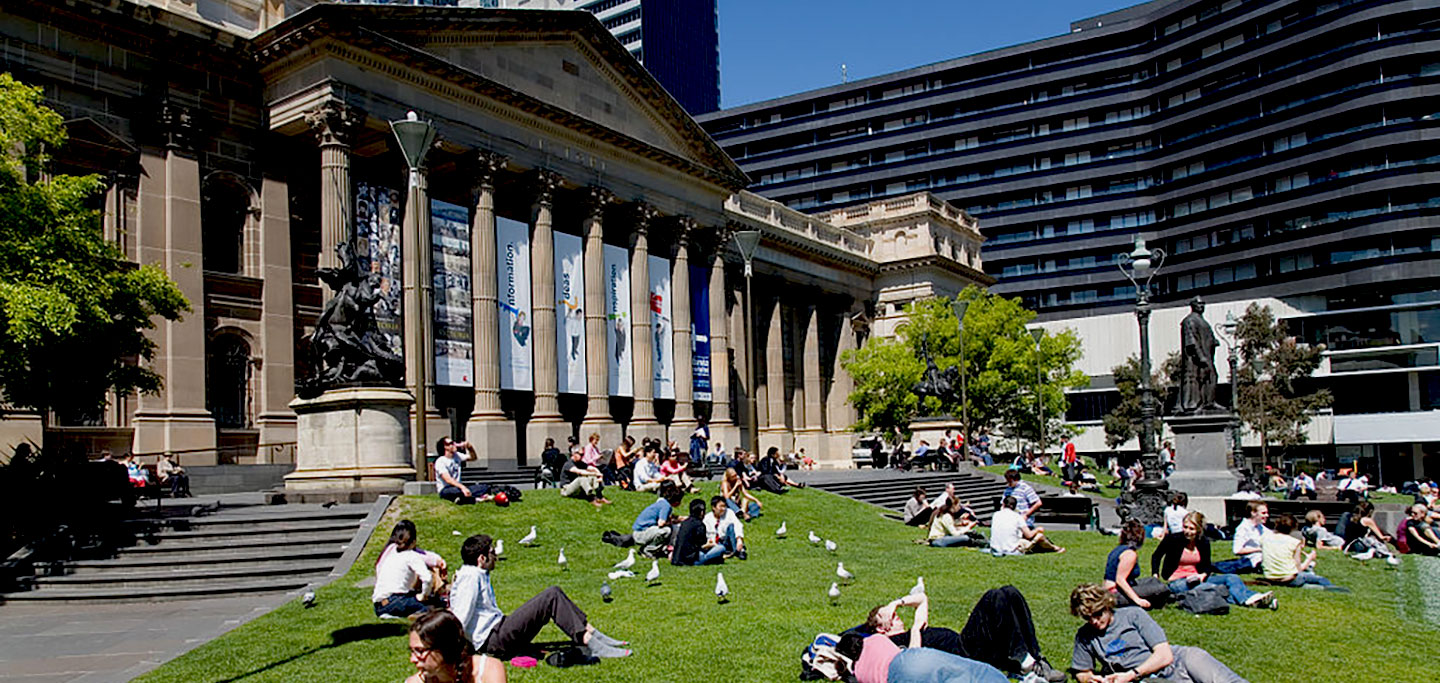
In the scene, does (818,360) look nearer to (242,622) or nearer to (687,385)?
(687,385)

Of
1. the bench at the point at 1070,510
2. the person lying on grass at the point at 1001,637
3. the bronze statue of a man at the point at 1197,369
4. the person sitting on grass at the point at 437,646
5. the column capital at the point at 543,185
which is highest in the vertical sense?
the column capital at the point at 543,185

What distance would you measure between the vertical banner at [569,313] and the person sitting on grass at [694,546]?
71.7ft

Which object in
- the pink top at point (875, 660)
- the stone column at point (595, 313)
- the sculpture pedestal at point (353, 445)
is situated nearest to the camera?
the pink top at point (875, 660)

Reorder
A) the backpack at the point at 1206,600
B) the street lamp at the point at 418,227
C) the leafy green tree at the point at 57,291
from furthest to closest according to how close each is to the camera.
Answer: the street lamp at the point at 418,227 < the leafy green tree at the point at 57,291 < the backpack at the point at 1206,600

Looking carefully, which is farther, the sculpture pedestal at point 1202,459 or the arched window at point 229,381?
the arched window at point 229,381

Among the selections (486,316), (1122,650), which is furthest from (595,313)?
(1122,650)

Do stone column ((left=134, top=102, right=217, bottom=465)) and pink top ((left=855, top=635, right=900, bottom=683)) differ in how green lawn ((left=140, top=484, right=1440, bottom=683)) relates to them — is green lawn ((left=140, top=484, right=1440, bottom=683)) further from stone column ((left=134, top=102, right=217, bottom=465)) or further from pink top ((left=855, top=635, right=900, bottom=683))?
stone column ((left=134, top=102, right=217, bottom=465))

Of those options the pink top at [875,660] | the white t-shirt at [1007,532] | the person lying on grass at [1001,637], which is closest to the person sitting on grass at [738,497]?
the white t-shirt at [1007,532]

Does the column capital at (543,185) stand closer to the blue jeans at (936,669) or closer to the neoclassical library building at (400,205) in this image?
the neoclassical library building at (400,205)

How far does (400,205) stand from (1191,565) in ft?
86.8

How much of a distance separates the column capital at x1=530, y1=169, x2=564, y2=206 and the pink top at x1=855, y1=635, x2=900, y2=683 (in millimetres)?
31513

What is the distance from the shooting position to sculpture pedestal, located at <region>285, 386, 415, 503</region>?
853 inches

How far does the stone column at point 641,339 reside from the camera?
42.3 metres

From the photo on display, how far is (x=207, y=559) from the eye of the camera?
17.0m
